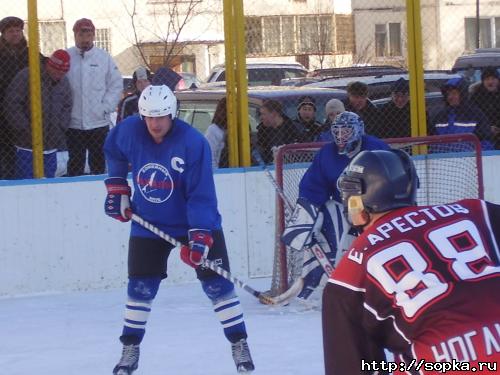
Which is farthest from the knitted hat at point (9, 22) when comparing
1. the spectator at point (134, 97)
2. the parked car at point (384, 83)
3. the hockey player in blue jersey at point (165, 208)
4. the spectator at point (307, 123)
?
the parked car at point (384, 83)

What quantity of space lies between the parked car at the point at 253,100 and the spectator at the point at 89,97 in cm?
84

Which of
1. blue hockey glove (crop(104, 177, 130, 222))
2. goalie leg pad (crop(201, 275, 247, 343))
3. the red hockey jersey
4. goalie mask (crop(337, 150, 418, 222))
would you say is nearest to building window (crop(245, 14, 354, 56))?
blue hockey glove (crop(104, 177, 130, 222))

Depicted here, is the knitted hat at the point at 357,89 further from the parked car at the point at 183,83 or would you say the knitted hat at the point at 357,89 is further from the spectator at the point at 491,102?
the parked car at the point at 183,83

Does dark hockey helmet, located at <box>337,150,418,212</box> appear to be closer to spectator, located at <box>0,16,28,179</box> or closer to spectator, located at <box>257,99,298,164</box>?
spectator, located at <box>0,16,28,179</box>

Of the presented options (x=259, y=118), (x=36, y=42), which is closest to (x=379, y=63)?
(x=259, y=118)

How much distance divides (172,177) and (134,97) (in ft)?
9.62

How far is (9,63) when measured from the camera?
23.6ft

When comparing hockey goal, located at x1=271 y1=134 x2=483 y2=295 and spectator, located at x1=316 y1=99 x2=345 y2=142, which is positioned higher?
spectator, located at x1=316 y1=99 x2=345 y2=142

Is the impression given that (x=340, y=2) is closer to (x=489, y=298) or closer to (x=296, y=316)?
(x=296, y=316)

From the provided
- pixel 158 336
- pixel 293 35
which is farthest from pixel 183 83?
pixel 158 336

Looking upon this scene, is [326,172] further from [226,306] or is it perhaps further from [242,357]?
[242,357]

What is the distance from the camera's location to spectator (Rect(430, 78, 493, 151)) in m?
8.09

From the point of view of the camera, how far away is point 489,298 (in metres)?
2.30

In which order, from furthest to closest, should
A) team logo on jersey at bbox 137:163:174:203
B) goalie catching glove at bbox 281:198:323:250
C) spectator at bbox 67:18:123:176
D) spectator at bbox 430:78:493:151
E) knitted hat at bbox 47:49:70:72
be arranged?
spectator at bbox 430:78:493:151 < spectator at bbox 67:18:123:176 < knitted hat at bbox 47:49:70:72 < goalie catching glove at bbox 281:198:323:250 < team logo on jersey at bbox 137:163:174:203
